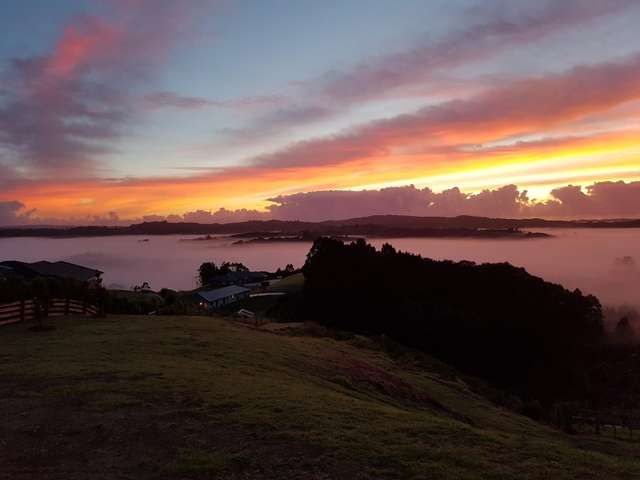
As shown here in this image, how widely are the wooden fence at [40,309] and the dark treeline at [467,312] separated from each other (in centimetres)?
3572

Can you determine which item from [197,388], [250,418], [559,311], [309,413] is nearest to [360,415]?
[309,413]

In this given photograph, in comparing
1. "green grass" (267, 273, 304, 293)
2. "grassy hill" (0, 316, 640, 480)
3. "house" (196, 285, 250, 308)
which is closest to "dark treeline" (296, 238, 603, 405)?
"green grass" (267, 273, 304, 293)

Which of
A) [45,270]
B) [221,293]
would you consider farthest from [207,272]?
[45,270]

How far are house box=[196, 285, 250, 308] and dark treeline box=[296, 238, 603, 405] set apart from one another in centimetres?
2342

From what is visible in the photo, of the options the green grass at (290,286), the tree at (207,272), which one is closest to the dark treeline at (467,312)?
the green grass at (290,286)

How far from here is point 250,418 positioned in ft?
39.9

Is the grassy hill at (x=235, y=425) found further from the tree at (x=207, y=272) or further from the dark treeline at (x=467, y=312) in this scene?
the tree at (x=207, y=272)

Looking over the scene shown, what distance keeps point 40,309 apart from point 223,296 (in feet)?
214

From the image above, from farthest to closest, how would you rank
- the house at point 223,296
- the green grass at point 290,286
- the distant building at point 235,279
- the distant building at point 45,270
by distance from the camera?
the distant building at point 235,279, the green grass at point 290,286, the house at point 223,296, the distant building at point 45,270

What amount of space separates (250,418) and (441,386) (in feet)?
50.2

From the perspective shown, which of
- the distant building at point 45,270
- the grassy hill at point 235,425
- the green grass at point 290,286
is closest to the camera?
the grassy hill at point 235,425

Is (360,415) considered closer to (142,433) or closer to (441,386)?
(142,433)

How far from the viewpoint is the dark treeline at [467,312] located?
55156 mm

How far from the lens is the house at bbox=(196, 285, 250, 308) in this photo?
8844 cm
